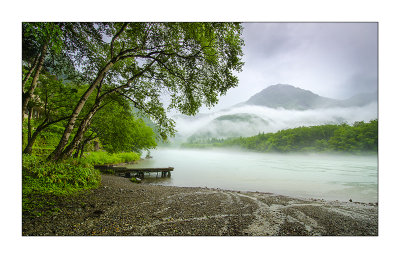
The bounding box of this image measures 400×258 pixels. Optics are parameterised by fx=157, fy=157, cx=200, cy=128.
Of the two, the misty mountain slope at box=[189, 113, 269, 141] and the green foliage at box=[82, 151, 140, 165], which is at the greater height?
the misty mountain slope at box=[189, 113, 269, 141]

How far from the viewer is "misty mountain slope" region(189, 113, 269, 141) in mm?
6309

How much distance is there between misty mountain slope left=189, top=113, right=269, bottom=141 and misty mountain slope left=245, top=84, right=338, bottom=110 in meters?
1.21

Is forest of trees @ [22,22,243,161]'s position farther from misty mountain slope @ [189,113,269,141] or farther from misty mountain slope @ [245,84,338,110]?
misty mountain slope @ [189,113,269,141]

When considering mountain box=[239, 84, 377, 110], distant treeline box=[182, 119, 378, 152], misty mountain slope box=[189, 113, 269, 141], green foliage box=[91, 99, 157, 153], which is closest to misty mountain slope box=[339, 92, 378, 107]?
mountain box=[239, 84, 377, 110]

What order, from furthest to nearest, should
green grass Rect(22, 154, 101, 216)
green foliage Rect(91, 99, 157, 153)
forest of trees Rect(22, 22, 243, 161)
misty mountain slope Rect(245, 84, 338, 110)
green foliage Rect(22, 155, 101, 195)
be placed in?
green foliage Rect(91, 99, 157, 153) < misty mountain slope Rect(245, 84, 338, 110) < forest of trees Rect(22, 22, 243, 161) < green foliage Rect(22, 155, 101, 195) < green grass Rect(22, 154, 101, 216)

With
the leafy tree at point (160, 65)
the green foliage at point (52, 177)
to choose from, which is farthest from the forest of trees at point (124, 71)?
the green foliage at point (52, 177)

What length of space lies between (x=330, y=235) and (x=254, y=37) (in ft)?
14.3

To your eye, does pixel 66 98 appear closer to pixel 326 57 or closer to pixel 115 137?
pixel 115 137

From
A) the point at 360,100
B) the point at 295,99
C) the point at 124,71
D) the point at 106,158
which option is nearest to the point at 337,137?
the point at 360,100

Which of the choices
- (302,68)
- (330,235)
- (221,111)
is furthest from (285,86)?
(330,235)

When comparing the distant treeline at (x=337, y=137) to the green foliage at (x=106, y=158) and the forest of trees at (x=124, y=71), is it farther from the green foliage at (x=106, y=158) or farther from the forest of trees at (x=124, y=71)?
the green foliage at (x=106, y=158)

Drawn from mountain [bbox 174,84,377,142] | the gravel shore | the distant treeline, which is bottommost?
the gravel shore

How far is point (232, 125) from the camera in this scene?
24.9 ft

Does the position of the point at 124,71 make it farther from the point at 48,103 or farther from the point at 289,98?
the point at 289,98
